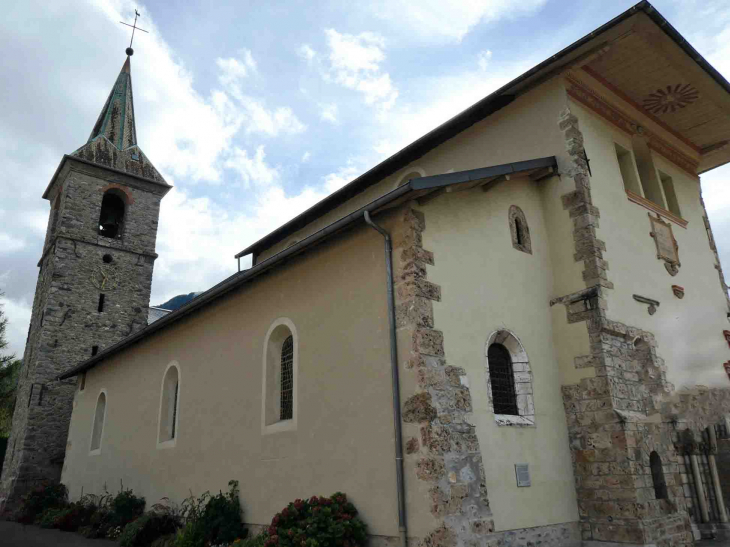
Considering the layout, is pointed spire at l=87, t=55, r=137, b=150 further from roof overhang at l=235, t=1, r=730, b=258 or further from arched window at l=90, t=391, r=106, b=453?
roof overhang at l=235, t=1, r=730, b=258

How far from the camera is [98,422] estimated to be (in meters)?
14.8

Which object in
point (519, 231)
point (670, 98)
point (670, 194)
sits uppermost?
point (670, 98)

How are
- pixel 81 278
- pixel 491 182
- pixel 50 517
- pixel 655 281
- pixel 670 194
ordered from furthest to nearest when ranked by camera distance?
1. pixel 81 278
2. pixel 50 517
3. pixel 670 194
4. pixel 655 281
5. pixel 491 182

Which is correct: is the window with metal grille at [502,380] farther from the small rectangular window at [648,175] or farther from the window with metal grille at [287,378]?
the small rectangular window at [648,175]

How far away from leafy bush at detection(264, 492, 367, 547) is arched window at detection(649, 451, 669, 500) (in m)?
A: 4.24

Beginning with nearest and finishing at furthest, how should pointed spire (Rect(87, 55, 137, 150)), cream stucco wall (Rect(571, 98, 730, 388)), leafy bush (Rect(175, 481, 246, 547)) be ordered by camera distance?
leafy bush (Rect(175, 481, 246, 547)), cream stucco wall (Rect(571, 98, 730, 388)), pointed spire (Rect(87, 55, 137, 150))

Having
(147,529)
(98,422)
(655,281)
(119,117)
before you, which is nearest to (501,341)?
(655,281)

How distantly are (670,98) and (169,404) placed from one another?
11486 millimetres

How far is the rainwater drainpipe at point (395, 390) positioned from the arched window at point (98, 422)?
10.6 m

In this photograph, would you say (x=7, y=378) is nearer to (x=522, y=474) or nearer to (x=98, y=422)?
(x=98, y=422)

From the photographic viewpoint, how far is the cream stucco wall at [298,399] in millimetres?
6777

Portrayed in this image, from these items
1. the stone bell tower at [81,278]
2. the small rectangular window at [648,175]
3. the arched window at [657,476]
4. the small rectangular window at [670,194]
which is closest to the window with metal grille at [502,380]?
the arched window at [657,476]

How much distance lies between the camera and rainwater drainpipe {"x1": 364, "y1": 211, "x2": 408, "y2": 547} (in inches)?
238

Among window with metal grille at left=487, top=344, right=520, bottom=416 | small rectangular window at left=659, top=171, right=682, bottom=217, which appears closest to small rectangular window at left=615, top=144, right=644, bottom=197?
small rectangular window at left=659, top=171, right=682, bottom=217
